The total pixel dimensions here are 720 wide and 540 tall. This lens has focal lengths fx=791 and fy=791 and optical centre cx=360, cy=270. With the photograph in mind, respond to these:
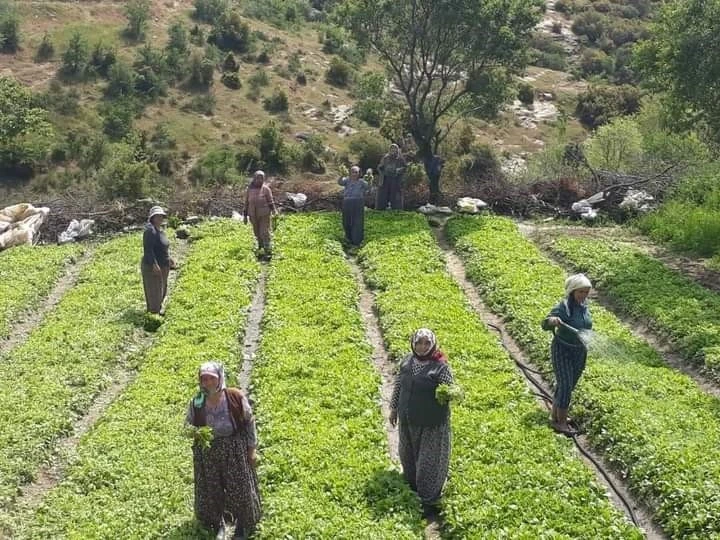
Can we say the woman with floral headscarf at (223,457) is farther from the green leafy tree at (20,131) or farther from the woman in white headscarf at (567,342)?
the green leafy tree at (20,131)

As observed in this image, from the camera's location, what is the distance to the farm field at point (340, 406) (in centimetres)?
976

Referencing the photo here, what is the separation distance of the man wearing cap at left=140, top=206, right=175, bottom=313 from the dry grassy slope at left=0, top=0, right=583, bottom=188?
38344 millimetres

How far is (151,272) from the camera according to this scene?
1714 centimetres

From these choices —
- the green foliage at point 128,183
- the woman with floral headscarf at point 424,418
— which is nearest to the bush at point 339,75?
the green foliage at point 128,183

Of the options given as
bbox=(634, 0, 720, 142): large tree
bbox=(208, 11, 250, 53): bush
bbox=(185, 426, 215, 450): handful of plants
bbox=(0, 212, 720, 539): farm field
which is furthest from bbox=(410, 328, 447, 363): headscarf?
bbox=(208, 11, 250, 53): bush

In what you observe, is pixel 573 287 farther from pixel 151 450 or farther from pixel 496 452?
pixel 151 450

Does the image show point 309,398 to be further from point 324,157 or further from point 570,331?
→ point 324,157

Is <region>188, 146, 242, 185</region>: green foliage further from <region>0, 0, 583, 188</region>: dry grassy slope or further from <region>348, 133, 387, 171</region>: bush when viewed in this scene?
<region>348, 133, 387, 171</region>: bush

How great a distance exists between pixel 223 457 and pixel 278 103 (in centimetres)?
5508

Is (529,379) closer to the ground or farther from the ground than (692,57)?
closer to the ground

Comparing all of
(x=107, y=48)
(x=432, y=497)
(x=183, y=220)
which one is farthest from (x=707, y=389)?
(x=107, y=48)

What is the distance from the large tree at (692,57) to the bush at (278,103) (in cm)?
4069

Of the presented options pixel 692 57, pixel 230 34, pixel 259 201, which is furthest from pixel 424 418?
pixel 230 34

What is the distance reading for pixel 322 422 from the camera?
1203 cm
